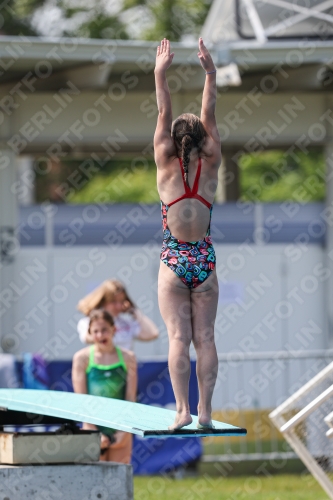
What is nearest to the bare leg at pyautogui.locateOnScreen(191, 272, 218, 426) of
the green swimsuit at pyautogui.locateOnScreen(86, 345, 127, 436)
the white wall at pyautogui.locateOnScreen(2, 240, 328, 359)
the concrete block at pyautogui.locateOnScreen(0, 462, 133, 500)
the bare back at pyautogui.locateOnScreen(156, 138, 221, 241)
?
the bare back at pyautogui.locateOnScreen(156, 138, 221, 241)

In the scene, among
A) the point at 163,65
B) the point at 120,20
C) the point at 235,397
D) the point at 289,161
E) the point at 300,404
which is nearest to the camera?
the point at 163,65

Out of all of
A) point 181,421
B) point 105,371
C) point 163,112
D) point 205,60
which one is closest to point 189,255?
point 163,112

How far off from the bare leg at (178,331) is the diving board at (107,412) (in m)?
0.14

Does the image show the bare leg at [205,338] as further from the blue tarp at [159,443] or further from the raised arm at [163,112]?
the blue tarp at [159,443]

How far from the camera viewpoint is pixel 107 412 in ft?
20.9

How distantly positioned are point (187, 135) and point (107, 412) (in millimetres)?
1983

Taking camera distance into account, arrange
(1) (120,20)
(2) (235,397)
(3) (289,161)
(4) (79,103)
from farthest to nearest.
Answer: (3) (289,161) → (1) (120,20) → (4) (79,103) → (2) (235,397)

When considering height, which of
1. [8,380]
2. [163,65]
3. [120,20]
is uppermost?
[120,20]

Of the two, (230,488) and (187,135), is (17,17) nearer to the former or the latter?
(230,488)

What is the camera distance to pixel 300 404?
8.20 m

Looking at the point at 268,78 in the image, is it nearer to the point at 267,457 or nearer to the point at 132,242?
the point at 132,242

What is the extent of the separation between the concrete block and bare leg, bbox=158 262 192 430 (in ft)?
3.19

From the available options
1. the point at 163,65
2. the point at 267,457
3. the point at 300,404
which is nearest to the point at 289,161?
the point at 267,457

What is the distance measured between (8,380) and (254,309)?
14.2 ft
